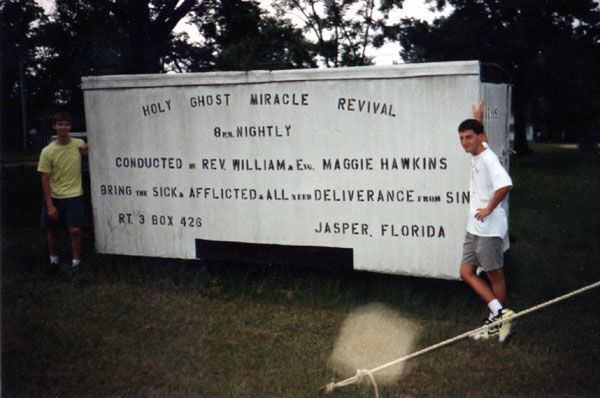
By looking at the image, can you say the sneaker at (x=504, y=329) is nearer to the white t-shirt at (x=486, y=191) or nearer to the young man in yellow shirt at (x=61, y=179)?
the white t-shirt at (x=486, y=191)

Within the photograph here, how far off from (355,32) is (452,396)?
1126 inches

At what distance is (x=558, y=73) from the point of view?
2489 cm

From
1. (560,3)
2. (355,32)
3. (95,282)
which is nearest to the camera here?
(95,282)

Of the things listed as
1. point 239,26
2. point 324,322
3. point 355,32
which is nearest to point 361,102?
point 324,322

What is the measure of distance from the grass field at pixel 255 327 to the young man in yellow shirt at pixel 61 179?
26.1 inches

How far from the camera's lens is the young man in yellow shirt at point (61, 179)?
672cm

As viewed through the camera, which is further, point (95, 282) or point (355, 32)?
point (355, 32)

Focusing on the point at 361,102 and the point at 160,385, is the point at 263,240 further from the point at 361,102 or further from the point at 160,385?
the point at 160,385

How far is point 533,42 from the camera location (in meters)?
25.3

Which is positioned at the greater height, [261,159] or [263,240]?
[261,159]

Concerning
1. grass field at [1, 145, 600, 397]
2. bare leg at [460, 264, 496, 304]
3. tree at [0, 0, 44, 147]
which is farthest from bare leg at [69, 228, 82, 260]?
tree at [0, 0, 44, 147]

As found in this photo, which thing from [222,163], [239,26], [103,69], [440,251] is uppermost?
[239,26]

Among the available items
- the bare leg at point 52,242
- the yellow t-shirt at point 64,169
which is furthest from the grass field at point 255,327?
the yellow t-shirt at point 64,169

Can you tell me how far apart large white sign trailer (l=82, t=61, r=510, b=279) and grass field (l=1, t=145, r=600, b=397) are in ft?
1.22
